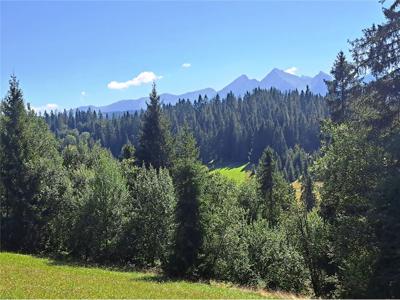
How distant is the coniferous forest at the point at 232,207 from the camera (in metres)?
22.8

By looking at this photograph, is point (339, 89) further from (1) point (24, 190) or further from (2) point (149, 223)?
(1) point (24, 190)

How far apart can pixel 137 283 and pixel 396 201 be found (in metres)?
13.7

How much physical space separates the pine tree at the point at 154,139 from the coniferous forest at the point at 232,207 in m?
0.12

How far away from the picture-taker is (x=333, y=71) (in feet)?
119

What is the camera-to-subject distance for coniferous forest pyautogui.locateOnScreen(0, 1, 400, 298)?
22.8 m

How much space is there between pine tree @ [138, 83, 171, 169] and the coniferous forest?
0.12 m

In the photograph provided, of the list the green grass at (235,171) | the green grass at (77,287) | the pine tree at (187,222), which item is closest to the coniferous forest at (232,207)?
the pine tree at (187,222)

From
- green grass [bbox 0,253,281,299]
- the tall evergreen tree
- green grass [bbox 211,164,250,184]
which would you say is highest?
green grass [bbox 211,164,250,184]

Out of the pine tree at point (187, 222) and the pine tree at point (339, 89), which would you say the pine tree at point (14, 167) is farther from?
the pine tree at point (339, 89)

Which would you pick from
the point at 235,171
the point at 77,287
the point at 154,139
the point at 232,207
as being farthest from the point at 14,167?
the point at 235,171

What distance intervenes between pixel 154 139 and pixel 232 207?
18416 mm

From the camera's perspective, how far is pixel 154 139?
49875 mm

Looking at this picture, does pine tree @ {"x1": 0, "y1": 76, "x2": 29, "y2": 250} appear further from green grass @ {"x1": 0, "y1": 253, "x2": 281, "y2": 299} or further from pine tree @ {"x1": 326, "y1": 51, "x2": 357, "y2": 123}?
pine tree @ {"x1": 326, "y1": 51, "x2": 357, "y2": 123}

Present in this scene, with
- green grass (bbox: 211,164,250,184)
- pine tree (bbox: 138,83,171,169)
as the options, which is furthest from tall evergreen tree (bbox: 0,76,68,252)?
green grass (bbox: 211,164,250,184)
